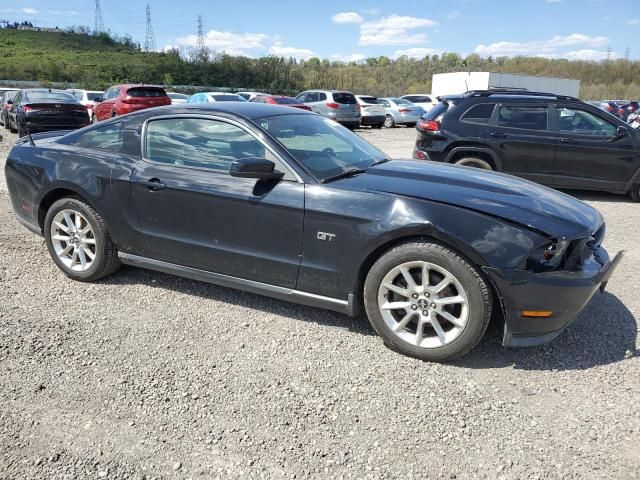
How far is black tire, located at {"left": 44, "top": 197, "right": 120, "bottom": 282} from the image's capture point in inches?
170

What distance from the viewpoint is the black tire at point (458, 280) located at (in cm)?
312

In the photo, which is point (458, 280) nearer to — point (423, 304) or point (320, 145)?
point (423, 304)

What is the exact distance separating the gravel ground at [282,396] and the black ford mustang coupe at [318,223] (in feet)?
0.96

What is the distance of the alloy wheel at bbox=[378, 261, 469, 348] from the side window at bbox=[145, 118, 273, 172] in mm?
1329

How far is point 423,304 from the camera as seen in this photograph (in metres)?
3.27

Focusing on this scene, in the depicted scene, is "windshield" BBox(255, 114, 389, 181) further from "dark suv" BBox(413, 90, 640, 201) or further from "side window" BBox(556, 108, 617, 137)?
"side window" BBox(556, 108, 617, 137)

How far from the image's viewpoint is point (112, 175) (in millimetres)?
4184

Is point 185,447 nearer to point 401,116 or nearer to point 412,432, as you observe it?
point 412,432

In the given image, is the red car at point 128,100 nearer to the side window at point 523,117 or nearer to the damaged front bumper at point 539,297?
the side window at point 523,117

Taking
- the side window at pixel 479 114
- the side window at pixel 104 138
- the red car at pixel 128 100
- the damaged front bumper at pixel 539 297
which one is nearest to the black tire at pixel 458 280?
the damaged front bumper at pixel 539 297

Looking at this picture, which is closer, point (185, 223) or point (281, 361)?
point (281, 361)

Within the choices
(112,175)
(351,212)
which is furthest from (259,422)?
(112,175)

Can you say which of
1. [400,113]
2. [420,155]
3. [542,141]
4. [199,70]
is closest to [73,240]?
[420,155]

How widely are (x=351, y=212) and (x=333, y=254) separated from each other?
12.1 inches
